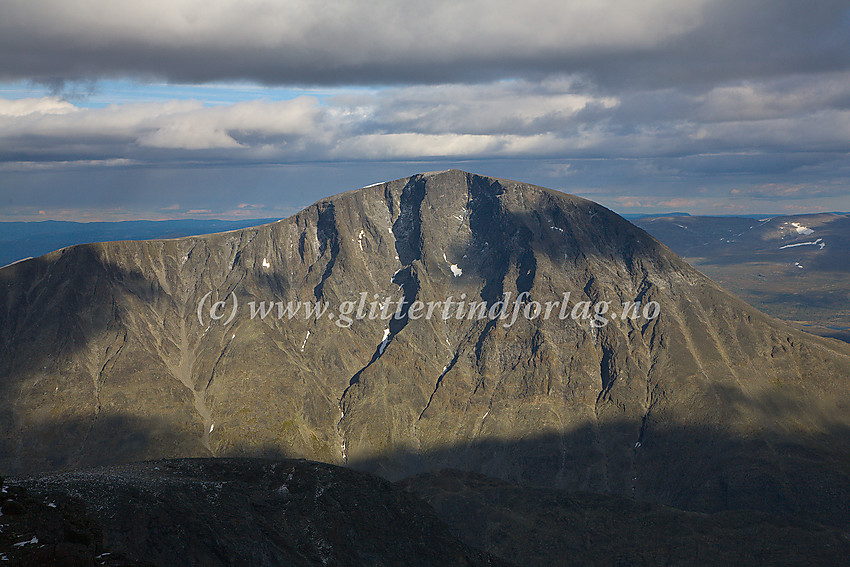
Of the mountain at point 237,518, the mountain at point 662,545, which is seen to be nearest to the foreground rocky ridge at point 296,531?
the mountain at point 237,518

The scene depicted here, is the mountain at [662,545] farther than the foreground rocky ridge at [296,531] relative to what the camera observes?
Yes

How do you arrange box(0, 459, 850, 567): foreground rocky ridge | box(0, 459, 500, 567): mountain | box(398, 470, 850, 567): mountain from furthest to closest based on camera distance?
1. box(398, 470, 850, 567): mountain
2. box(0, 459, 850, 567): foreground rocky ridge
3. box(0, 459, 500, 567): mountain

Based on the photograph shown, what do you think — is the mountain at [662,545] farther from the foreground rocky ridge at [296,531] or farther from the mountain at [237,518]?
the mountain at [237,518]

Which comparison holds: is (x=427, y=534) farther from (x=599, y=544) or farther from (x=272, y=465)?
(x=599, y=544)

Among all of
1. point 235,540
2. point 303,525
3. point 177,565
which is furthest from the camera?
point 303,525

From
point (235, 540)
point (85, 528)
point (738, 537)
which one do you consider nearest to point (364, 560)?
point (235, 540)

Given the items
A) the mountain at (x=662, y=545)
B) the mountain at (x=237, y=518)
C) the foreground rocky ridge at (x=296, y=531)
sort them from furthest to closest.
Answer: the mountain at (x=662, y=545) < the foreground rocky ridge at (x=296, y=531) < the mountain at (x=237, y=518)

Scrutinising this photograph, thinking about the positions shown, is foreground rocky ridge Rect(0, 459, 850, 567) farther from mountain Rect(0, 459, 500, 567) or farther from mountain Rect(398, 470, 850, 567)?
mountain Rect(398, 470, 850, 567)

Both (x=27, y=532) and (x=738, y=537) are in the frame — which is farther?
(x=738, y=537)

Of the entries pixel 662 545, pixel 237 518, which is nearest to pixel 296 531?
pixel 237 518

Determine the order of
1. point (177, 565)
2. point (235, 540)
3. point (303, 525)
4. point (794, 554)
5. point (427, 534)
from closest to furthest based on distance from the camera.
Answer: point (177, 565)
point (235, 540)
point (303, 525)
point (427, 534)
point (794, 554)

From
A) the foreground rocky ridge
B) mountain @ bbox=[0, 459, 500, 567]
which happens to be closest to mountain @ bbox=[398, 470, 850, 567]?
the foreground rocky ridge
